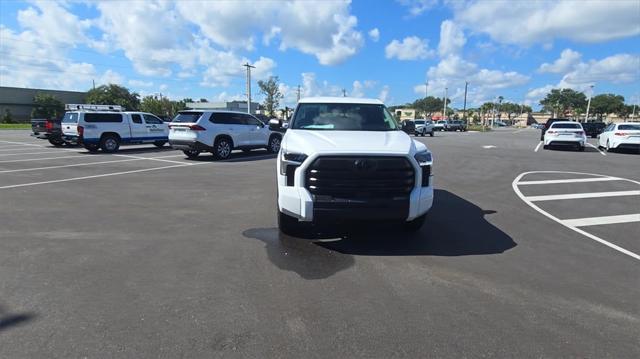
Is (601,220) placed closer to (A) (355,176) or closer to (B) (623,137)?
(A) (355,176)

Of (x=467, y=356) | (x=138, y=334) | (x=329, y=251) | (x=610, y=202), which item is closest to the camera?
(x=467, y=356)

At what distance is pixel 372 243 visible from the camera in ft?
17.9

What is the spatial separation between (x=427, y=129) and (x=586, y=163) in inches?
1097

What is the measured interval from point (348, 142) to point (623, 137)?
20934 mm

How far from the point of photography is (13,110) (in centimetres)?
6900

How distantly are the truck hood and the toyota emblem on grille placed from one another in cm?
13

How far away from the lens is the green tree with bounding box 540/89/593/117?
110m

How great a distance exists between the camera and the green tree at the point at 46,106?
2616 inches

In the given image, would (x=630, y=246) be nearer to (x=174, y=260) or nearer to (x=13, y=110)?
(x=174, y=260)

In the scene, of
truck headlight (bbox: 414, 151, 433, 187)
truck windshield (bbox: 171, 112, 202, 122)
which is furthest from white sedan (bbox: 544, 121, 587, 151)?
truck headlight (bbox: 414, 151, 433, 187)

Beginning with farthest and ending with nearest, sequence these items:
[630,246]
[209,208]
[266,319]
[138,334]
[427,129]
→ 1. [427,129]
2. [209,208]
3. [630,246]
4. [266,319]
5. [138,334]

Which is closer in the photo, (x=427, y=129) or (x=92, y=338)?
(x=92, y=338)

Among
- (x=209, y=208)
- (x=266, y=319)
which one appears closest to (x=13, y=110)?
(x=209, y=208)

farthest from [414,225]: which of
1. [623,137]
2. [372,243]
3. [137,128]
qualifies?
[623,137]
